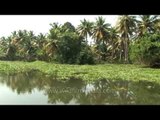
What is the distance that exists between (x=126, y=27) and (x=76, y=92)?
8.49m

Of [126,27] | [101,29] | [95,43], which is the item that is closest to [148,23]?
[126,27]

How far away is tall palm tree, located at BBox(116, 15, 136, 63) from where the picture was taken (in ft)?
46.3

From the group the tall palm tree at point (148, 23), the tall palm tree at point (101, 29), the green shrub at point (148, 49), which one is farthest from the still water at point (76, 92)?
the tall palm tree at point (101, 29)

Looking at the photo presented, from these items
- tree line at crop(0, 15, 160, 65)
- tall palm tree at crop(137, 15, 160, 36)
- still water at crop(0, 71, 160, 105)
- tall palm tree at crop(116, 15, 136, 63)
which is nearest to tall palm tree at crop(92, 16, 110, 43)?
tree line at crop(0, 15, 160, 65)

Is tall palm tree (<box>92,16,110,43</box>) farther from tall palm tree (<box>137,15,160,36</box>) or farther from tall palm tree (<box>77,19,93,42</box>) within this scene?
tall palm tree (<box>137,15,160,36</box>)

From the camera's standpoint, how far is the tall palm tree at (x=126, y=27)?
555 inches

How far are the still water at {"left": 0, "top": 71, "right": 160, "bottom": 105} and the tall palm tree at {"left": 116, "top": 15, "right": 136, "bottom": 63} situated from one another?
6.67 m

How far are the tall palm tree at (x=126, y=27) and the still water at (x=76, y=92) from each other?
6.67 meters

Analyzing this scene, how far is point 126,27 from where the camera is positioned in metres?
14.3
